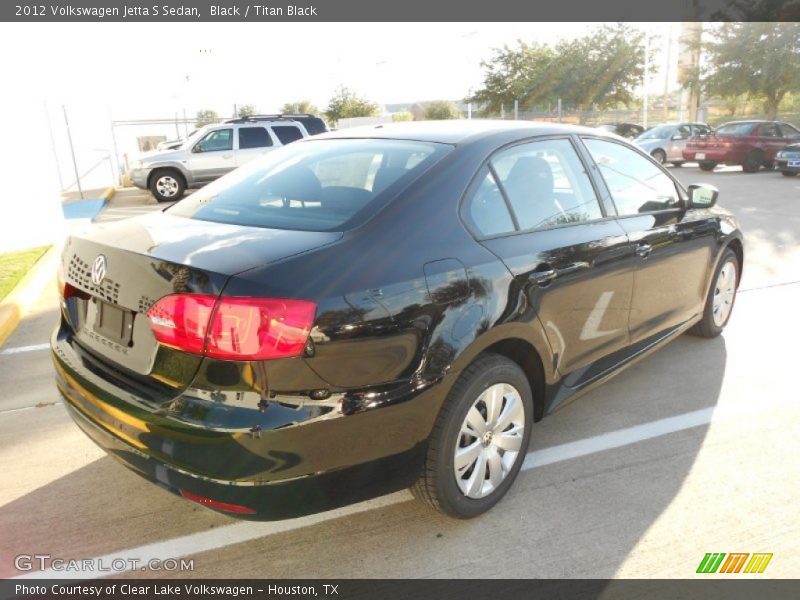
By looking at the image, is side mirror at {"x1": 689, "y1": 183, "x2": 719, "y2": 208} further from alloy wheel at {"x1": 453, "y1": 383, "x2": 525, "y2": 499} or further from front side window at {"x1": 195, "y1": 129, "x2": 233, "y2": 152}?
front side window at {"x1": 195, "y1": 129, "x2": 233, "y2": 152}

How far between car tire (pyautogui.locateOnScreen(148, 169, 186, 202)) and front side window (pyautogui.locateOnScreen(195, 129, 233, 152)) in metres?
0.87

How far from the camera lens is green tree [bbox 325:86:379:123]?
45219 mm

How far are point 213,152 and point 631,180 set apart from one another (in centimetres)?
1404

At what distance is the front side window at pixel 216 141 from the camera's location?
16.2m

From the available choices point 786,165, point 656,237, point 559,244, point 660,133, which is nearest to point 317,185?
point 559,244

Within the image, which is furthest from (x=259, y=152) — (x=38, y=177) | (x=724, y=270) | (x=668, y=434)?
(x=668, y=434)

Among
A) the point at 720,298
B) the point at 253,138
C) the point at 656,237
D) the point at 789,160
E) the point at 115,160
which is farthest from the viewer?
the point at 115,160

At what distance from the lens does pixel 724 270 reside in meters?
4.91

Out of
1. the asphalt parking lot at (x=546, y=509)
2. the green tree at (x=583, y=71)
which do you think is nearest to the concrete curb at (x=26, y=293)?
the asphalt parking lot at (x=546, y=509)

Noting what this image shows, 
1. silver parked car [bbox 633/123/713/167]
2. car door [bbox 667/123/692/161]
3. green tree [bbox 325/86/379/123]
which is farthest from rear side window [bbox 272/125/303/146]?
green tree [bbox 325/86/379/123]

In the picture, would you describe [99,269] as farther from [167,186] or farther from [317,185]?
[167,186]

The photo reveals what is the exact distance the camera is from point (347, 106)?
45.5 metres

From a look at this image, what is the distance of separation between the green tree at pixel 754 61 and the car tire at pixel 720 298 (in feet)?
108

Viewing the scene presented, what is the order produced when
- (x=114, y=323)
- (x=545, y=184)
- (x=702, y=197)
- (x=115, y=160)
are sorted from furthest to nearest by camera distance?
(x=115, y=160) < (x=702, y=197) < (x=545, y=184) < (x=114, y=323)
